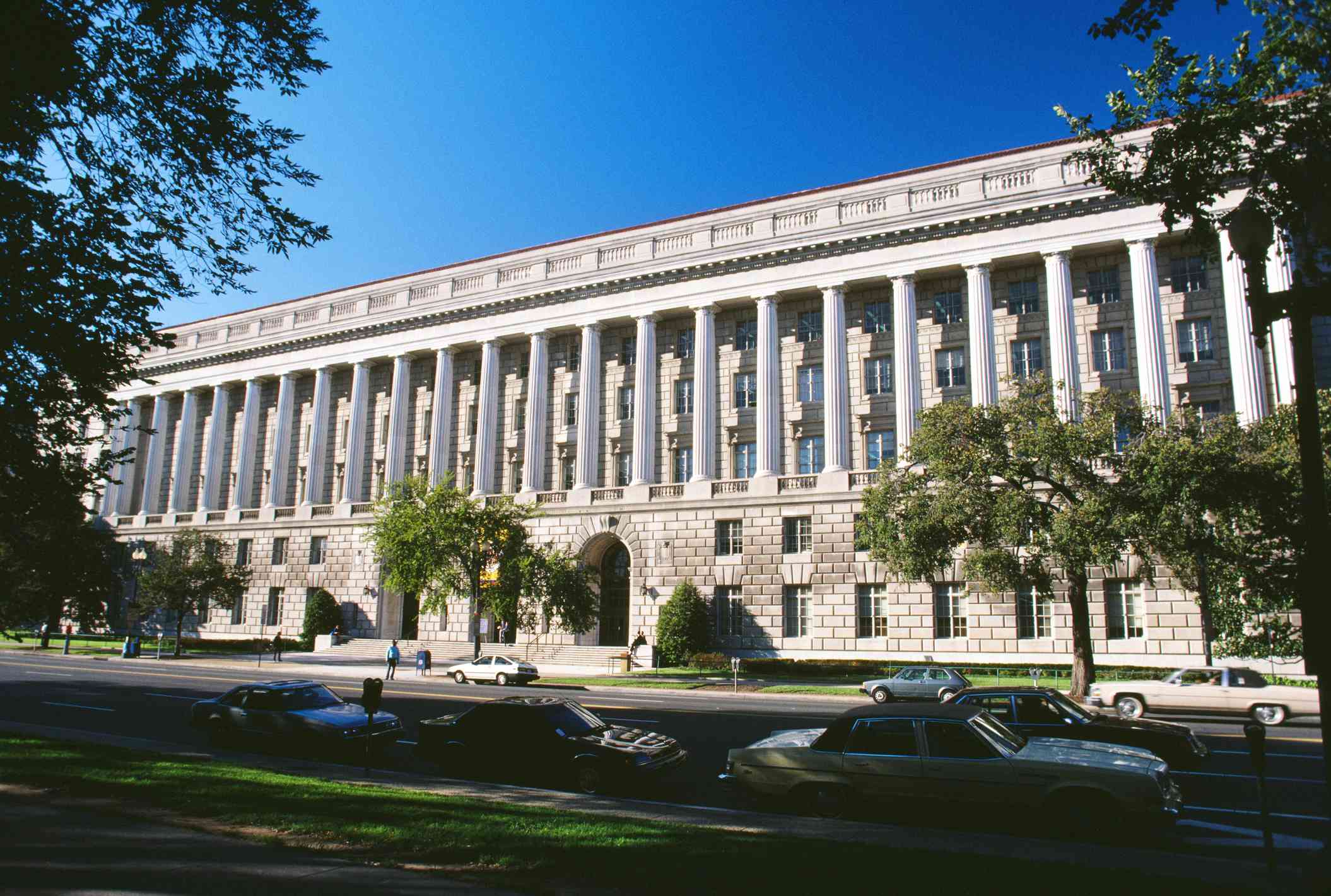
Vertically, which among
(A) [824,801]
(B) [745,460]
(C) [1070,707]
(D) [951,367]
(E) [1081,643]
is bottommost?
(A) [824,801]

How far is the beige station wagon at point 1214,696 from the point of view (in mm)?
22531

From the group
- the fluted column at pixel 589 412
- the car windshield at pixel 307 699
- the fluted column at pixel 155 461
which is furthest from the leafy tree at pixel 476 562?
the fluted column at pixel 155 461

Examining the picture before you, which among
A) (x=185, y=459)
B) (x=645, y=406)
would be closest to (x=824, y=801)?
(x=645, y=406)

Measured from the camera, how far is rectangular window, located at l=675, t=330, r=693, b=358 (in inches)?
1978

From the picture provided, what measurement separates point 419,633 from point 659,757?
137 ft

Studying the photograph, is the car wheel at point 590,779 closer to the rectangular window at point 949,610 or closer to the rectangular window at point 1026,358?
the rectangular window at point 949,610

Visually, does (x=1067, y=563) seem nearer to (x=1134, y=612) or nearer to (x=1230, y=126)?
(x=1134, y=612)

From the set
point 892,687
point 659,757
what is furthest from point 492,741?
point 892,687

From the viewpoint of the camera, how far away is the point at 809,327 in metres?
47.3

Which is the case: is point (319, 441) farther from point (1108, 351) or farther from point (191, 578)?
point (1108, 351)

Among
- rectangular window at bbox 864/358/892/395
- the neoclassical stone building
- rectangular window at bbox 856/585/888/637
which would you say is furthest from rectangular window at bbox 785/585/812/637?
rectangular window at bbox 864/358/892/395

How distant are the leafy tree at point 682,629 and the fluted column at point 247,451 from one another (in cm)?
3664

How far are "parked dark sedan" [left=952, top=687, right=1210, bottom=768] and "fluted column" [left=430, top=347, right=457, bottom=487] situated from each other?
148ft

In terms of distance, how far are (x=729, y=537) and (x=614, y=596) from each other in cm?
845
